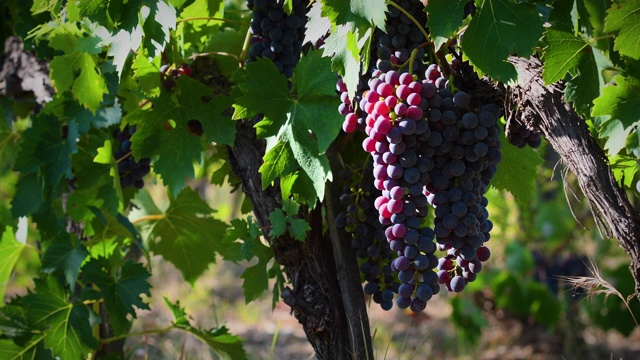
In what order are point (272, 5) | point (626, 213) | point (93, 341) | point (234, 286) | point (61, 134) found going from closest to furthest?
point (626, 213), point (272, 5), point (93, 341), point (61, 134), point (234, 286)

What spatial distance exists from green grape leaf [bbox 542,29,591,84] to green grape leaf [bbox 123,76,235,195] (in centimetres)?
81

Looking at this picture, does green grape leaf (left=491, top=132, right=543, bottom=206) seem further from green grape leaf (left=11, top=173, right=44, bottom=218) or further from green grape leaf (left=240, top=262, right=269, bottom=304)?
green grape leaf (left=11, top=173, right=44, bottom=218)

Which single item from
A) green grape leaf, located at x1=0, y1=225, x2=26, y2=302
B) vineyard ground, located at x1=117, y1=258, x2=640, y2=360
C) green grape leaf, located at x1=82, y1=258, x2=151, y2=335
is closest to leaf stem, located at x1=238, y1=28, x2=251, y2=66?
green grape leaf, located at x1=82, y1=258, x2=151, y2=335

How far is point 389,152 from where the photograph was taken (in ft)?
4.54

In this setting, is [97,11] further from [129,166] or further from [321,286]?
[321,286]

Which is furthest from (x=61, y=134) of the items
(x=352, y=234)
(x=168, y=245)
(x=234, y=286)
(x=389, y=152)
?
(x=234, y=286)

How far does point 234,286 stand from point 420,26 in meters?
4.80

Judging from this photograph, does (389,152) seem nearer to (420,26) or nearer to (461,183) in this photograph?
(461,183)

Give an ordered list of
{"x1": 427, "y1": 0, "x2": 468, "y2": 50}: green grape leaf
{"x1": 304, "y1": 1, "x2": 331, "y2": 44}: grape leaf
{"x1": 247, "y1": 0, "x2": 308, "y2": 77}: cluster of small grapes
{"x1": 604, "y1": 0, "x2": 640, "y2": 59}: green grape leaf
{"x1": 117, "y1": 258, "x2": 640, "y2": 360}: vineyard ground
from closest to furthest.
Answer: {"x1": 604, "y1": 0, "x2": 640, "y2": 59}: green grape leaf < {"x1": 427, "y1": 0, "x2": 468, "y2": 50}: green grape leaf < {"x1": 304, "y1": 1, "x2": 331, "y2": 44}: grape leaf < {"x1": 247, "y1": 0, "x2": 308, "y2": 77}: cluster of small grapes < {"x1": 117, "y1": 258, "x2": 640, "y2": 360}: vineyard ground

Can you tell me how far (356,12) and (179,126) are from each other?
72 centimetres

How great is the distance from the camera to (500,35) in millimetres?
1273

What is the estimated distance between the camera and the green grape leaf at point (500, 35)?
4.11 ft

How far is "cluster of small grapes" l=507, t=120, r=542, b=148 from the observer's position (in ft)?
4.80

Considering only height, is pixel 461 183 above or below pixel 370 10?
below
